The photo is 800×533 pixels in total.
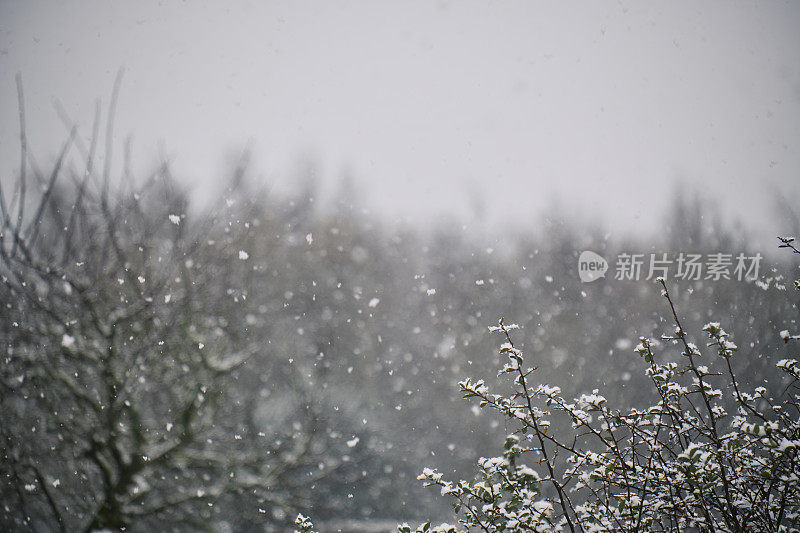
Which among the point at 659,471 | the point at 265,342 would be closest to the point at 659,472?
the point at 659,471

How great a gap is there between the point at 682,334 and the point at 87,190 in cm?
376

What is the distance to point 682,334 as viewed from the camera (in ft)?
6.36

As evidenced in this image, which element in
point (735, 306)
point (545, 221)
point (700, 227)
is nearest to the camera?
point (700, 227)

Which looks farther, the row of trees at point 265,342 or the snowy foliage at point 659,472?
the row of trees at point 265,342

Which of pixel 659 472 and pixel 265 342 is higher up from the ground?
pixel 265 342

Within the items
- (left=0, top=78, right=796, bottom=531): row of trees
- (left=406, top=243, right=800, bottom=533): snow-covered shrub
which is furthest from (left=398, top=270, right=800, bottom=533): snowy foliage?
(left=0, top=78, right=796, bottom=531): row of trees

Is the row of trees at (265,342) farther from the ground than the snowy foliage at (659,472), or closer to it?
farther from the ground

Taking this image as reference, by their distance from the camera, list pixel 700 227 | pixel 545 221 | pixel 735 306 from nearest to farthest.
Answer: pixel 700 227 → pixel 735 306 → pixel 545 221

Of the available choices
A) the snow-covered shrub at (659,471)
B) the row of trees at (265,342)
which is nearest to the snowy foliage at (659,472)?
the snow-covered shrub at (659,471)

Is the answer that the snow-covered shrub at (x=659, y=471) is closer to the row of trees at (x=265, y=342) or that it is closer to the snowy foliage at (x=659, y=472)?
the snowy foliage at (x=659, y=472)

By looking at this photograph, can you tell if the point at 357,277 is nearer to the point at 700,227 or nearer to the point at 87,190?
the point at 700,227

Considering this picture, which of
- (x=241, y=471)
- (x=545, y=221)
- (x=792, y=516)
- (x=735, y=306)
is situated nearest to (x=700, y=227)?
(x=735, y=306)

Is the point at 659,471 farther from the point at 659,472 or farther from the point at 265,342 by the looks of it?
the point at 265,342

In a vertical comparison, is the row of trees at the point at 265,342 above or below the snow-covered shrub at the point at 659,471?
above
